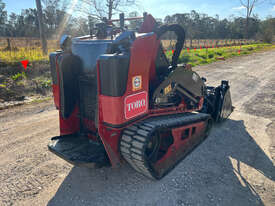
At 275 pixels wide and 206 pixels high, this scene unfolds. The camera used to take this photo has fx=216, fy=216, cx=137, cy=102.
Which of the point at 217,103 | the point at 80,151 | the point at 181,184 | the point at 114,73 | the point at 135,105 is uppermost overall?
the point at 114,73

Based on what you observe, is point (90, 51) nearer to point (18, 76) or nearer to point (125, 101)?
point (125, 101)

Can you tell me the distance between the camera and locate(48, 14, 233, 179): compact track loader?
2957 mm

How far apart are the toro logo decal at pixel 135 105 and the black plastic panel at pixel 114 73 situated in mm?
209

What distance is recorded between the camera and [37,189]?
3.31m

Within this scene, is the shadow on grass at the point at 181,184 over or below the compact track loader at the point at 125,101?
below

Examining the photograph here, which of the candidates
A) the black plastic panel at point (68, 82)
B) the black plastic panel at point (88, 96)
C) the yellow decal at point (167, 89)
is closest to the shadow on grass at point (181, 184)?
the black plastic panel at point (88, 96)

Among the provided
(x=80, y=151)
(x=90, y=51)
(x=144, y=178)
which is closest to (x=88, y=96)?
(x=90, y=51)

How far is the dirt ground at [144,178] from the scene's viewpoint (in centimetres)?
313

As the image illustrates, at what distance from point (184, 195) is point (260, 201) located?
42.7 inches

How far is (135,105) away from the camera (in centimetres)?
318

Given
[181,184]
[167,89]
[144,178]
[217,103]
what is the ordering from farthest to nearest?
[217,103] < [167,89] < [144,178] < [181,184]

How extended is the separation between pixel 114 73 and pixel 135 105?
0.63 m

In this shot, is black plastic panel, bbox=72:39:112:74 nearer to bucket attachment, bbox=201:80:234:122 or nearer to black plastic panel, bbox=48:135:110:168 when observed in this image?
black plastic panel, bbox=48:135:110:168

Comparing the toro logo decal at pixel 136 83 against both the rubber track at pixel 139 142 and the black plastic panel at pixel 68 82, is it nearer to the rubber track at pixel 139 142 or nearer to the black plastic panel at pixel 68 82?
the rubber track at pixel 139 142
